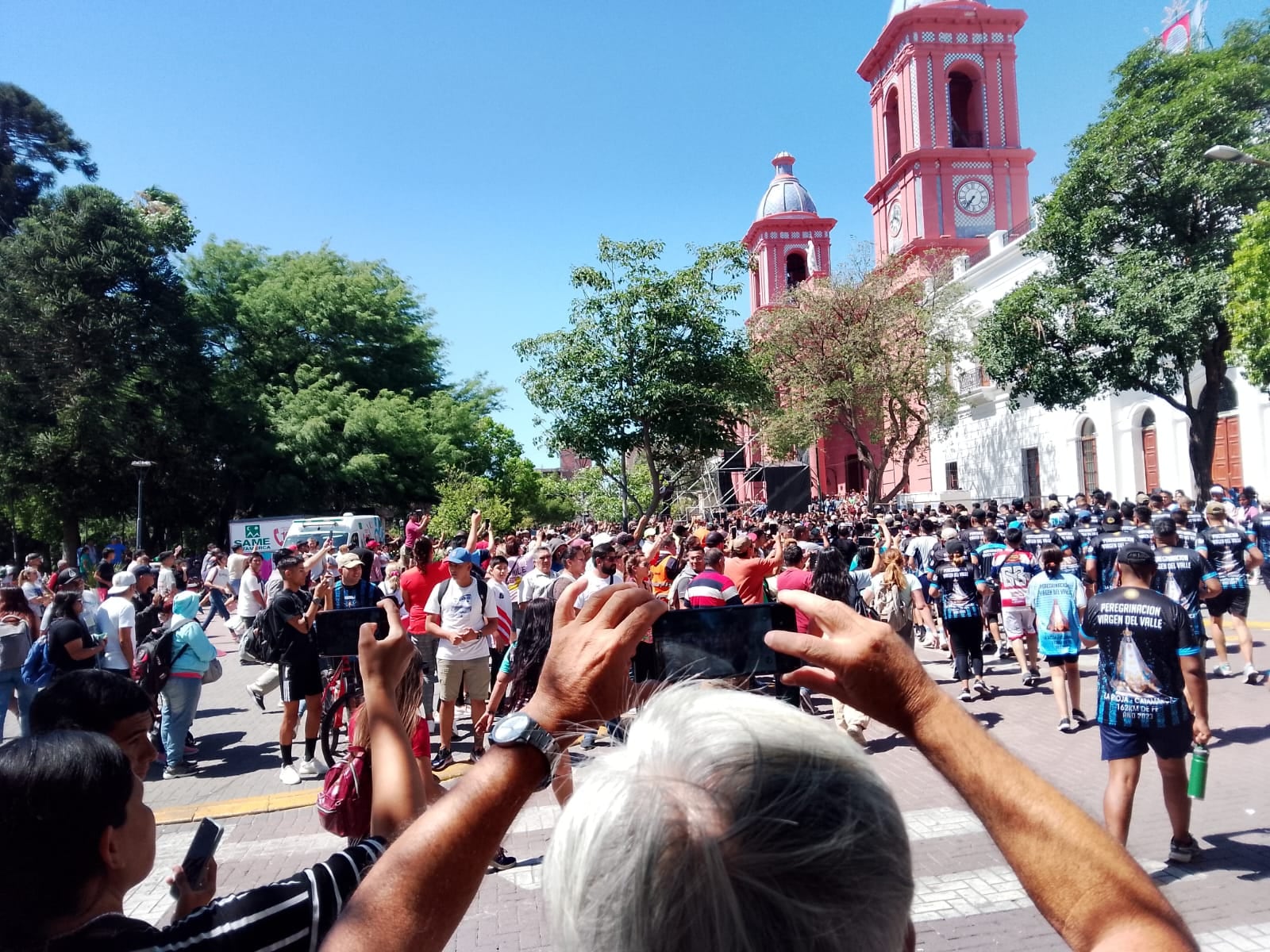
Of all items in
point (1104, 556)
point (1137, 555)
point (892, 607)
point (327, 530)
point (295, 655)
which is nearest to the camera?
point (1137, 555)

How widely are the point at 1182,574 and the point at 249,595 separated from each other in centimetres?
1199

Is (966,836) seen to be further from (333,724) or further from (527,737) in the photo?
(527,737)

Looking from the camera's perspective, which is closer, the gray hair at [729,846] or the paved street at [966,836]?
the gray hair at [729,846]

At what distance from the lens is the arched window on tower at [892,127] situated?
42.9 metres

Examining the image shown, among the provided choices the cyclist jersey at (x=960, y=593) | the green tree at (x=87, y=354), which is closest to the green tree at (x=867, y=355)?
the green tree at (x=87, y=354)

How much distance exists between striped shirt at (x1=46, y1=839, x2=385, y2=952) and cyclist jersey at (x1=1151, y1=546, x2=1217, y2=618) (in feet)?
26.7

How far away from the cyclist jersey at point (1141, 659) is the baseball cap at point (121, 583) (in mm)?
8310

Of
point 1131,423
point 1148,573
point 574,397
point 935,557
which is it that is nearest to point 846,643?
point 1148,573

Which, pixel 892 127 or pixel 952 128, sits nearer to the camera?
pixel 952 128

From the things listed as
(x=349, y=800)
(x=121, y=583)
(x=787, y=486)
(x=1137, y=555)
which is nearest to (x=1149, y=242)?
(x=787, y=486)

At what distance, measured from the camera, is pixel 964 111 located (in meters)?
42.3

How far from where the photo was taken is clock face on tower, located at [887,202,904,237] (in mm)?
41094

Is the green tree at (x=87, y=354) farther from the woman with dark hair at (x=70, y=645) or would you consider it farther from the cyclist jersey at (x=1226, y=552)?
the cyclist jersey at (x=1226, y=552)

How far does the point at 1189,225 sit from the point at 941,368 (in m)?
10.2
